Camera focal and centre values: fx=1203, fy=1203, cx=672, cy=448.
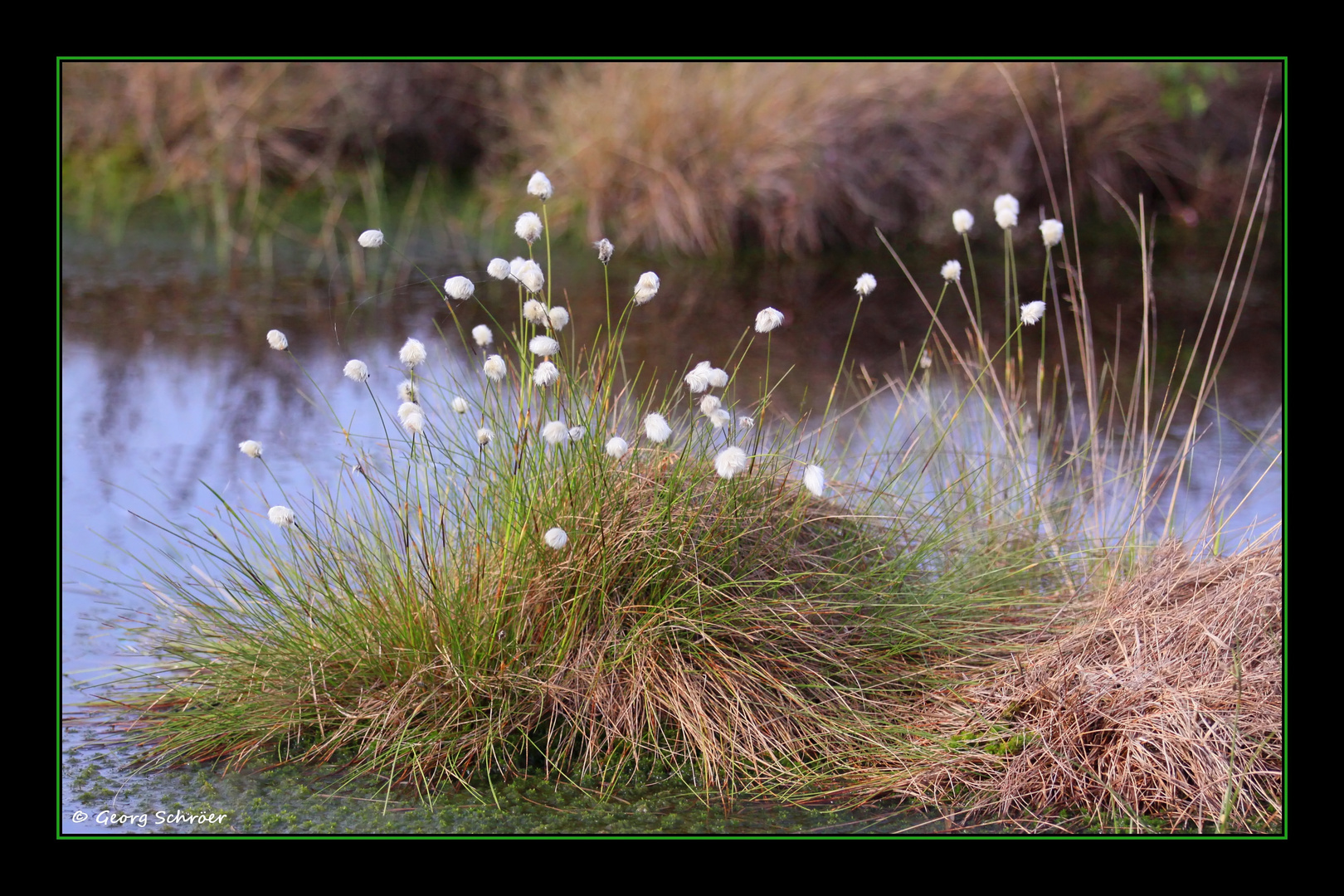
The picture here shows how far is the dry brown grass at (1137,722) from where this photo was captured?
8.85 ft

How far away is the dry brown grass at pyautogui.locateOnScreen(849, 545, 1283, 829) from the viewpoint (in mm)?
2697

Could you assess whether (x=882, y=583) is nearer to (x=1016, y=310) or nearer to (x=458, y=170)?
(x=1016, y=310)

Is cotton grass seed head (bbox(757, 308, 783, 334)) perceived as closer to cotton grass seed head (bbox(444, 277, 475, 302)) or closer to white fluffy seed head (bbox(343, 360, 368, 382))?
cotton grass seed head (bbox(444, 277, 475, 302))

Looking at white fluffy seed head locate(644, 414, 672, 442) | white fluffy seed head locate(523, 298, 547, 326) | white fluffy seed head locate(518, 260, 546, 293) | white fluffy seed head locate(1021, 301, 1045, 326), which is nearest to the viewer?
white fluffy seed head locate(644, 414, 672, 442)

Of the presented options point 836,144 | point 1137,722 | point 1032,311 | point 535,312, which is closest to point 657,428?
point 535,312

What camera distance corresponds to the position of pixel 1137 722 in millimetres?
2779

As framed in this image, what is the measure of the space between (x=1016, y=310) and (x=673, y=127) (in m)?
2.94

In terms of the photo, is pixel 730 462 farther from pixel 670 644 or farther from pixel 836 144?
pixel 836 144

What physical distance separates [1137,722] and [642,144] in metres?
6.89

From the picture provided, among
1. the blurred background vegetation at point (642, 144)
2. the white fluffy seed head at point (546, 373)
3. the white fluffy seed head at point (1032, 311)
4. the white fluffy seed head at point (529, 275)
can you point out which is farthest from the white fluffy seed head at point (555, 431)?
the blurred background vegetation at point (642, 144)

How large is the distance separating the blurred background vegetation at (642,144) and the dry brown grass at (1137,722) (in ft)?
20.3

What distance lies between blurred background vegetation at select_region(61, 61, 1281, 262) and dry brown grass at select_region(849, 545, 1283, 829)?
6190mm

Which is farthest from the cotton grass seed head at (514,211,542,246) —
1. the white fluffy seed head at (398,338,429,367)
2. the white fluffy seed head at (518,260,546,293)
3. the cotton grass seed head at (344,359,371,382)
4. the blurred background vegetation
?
the blurred background vegetation

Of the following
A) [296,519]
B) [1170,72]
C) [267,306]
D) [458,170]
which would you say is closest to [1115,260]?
[1170,72]
